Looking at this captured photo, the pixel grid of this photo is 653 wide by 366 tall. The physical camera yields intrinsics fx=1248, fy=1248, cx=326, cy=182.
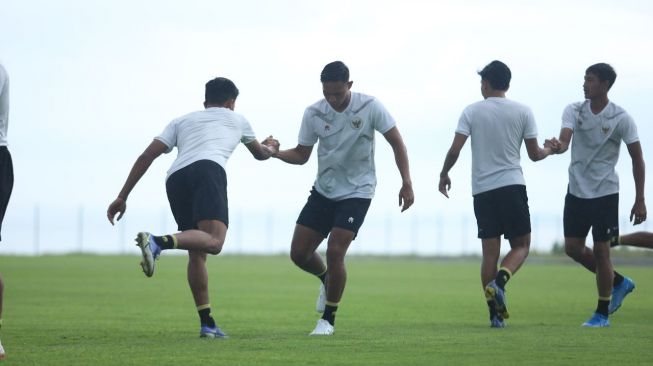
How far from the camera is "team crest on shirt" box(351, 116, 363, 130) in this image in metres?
11.5

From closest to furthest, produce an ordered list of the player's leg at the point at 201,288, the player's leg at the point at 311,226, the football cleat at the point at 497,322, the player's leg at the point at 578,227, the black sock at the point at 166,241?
the black sock at the point at 166,241 < the player's leg at the point at 201,288 < the player's leg at the point at 311,226 < the football cleat at the point at 497,322 < the player's leg at the point at 578,227

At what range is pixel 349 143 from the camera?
11570mm

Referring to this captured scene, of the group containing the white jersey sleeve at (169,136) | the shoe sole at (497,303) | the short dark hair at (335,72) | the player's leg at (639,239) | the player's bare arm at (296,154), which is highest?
the short dark hair at (335,72)

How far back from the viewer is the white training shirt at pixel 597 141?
42.1ft

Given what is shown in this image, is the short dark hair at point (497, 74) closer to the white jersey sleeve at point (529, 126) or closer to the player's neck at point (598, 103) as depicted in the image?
the white jersey sleeve at point (529, 126)

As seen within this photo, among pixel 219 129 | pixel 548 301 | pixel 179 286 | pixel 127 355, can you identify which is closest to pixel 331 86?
pixel 219 129

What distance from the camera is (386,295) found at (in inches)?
808

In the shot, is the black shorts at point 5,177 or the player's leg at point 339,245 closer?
the black shorts at point 5,177

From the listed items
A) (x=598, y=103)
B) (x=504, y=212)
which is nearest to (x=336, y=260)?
(x=504, y=212)

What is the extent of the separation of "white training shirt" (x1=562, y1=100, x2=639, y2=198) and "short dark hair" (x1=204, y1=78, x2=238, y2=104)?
3766mm

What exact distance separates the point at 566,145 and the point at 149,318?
5.03 m

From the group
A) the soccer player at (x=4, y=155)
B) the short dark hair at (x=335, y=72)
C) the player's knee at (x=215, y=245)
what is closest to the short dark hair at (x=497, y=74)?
the short dark hair at (x=335, y=72)

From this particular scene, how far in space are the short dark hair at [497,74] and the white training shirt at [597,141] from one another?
97 centimetres

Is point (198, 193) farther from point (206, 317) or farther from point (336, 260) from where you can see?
point (336, 260)
